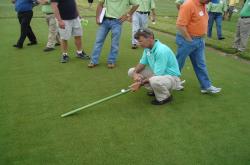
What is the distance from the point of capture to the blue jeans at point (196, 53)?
465 centimetres

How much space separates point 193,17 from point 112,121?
1.92 m

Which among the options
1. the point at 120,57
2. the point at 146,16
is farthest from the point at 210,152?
the point at 146,16

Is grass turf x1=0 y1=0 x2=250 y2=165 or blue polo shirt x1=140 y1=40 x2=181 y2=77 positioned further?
blue polo shirt x1=140 y1=40 x2=181 y2=77

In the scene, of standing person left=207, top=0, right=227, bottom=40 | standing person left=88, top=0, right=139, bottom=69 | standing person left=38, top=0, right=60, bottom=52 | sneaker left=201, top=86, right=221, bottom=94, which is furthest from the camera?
standing person left=207, top=0, right=227, bottom=40

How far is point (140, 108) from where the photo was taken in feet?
14.4

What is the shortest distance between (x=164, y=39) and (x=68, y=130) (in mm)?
6046

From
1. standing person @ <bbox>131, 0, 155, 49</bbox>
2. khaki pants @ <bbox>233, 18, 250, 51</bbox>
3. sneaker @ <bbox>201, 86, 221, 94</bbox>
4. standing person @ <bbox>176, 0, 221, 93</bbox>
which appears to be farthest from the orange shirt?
khaki pants @ <bbox>233, 18, 250, 51</bbox>

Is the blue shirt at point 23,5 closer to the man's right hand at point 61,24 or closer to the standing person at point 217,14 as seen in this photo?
the man's right hand at point 61,24

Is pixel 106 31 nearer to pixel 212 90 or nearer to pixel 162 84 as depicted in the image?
pixel 162 84

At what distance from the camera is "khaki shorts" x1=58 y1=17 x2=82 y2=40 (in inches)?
246

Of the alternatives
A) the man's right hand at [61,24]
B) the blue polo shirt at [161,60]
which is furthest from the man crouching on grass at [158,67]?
the man's right hand at [61,24]

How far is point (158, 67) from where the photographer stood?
437 cm

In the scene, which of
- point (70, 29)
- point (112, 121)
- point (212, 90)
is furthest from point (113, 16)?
point (112, 121)

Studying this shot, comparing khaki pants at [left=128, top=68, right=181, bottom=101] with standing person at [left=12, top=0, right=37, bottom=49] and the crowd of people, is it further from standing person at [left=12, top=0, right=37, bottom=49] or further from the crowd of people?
standing person at [left=12, top=0, right=37, bottom=49]
